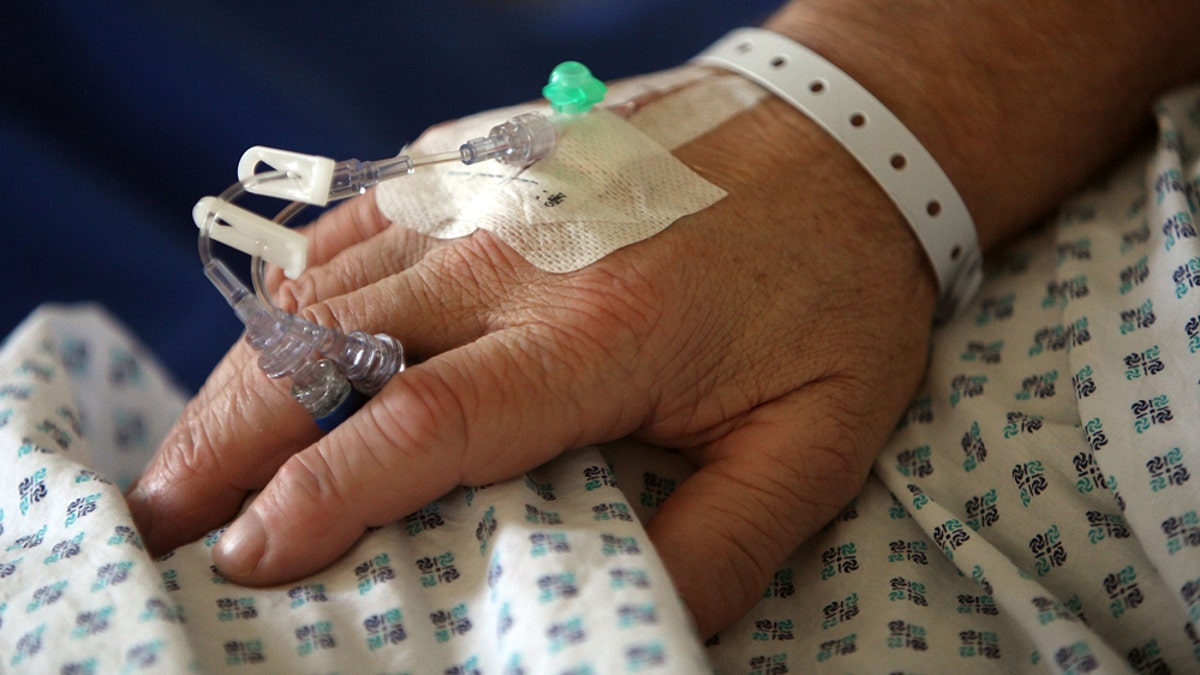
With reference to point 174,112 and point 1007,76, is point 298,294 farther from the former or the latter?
point 1007,76

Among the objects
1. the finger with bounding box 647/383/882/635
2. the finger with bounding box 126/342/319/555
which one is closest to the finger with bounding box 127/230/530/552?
the finger with bounding box 126/342/319/555

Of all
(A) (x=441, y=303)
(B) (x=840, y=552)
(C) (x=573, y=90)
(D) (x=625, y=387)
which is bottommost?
(B) (x=840, y=552)

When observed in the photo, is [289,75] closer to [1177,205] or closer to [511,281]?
[511,281]

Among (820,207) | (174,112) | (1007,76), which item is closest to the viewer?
(820,207)

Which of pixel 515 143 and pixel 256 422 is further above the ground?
pixel 515 143

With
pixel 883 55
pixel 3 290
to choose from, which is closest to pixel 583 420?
pixel 883 55

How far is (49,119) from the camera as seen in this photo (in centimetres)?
132

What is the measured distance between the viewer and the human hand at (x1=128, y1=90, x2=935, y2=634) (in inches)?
30.3

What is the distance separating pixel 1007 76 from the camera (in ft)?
3.60

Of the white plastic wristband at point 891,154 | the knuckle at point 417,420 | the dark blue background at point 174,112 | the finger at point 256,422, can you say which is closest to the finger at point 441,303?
the finger at point 256,422

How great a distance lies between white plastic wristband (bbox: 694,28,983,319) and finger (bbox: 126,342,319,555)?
25.8 inches

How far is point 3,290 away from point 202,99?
0.41 metres

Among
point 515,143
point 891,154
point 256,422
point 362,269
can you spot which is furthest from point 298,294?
point 891,154

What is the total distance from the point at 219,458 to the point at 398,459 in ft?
0.66
